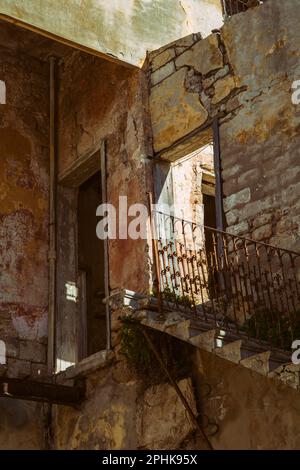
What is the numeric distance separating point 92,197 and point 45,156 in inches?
103

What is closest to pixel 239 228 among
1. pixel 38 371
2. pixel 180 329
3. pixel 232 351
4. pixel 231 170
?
pixel 231 170

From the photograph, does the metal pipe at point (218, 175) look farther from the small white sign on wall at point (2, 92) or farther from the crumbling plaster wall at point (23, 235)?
the small white sign on wall at point (2, 92)

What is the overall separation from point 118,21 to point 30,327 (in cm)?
407

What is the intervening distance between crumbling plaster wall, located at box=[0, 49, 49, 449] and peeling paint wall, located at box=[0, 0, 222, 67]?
200 cm

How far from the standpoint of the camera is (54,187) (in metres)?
12.8

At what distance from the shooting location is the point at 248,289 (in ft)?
32.0

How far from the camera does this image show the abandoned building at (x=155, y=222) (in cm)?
931

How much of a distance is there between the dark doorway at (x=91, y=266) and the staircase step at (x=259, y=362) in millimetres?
6306

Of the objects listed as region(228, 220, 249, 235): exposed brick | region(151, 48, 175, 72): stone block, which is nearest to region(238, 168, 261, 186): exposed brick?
region(228, 220, 249, 235): exposed brick

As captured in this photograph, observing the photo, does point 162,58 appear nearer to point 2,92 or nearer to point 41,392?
point 2,92

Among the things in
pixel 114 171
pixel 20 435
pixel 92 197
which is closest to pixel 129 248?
pixel 114 171

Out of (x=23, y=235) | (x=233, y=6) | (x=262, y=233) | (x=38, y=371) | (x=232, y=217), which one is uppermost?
(x=233, y=6)

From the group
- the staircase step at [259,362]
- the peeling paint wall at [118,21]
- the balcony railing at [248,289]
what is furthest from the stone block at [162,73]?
the staircase step at [259,362]
